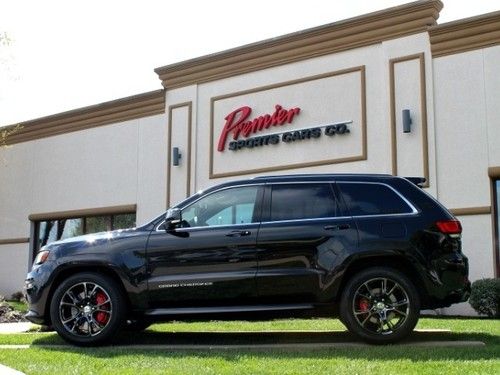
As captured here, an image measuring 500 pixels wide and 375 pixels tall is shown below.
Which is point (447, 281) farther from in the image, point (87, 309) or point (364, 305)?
point (87, 309)

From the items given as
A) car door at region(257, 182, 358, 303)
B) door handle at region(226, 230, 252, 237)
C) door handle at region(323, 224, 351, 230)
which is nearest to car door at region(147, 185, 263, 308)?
door handle at region(226, 230, 252, 237)

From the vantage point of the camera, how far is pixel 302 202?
741 cm

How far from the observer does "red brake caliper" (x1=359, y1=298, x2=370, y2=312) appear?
269 inches

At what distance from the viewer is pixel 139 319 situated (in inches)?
298

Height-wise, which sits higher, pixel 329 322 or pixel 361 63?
pixel 361 63

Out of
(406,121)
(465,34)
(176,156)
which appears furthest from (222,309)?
(176,156)

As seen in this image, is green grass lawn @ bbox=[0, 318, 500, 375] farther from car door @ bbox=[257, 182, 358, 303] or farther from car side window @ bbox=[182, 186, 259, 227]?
car side window @ bbox=[182, 186, 259, 227]

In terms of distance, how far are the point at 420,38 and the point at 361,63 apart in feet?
4.73

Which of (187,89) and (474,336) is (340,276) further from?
(187,89)

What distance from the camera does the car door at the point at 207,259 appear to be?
712cm

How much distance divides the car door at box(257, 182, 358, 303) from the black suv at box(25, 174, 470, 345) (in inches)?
0.4

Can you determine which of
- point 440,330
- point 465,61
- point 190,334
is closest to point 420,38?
point 465,61

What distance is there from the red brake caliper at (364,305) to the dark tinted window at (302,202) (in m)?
1.00

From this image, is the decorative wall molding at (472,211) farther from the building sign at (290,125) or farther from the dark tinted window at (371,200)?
the dark tinted window at (371,200)
